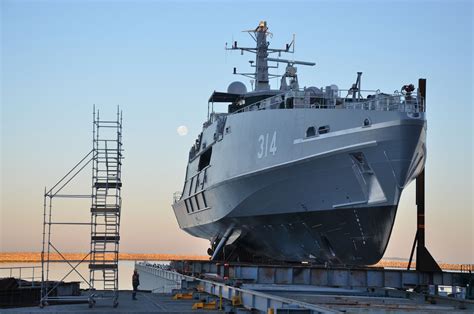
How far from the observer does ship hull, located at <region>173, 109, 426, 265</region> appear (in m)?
24.9

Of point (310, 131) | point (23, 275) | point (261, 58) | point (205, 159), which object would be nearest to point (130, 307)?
point (310, 131)

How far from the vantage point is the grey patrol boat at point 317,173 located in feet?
82.0

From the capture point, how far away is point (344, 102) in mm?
27875

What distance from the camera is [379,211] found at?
992 inches

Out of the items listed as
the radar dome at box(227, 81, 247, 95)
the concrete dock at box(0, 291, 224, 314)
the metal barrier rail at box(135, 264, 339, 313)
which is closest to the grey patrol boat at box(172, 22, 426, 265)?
the metal barrier rail at box(135, 264, 339, 313)

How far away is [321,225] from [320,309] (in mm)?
14884

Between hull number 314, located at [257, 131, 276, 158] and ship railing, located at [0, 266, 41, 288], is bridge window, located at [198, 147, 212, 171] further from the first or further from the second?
ship railing, located at [0, 266, 41, 288]

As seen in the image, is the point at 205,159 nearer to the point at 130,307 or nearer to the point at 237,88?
the point at 237,88

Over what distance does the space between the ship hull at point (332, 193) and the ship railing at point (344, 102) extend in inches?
44.0

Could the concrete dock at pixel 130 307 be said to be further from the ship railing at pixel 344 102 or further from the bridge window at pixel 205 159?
the bridge window at pixel 205 159

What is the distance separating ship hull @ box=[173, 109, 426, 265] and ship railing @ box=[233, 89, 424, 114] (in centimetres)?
112

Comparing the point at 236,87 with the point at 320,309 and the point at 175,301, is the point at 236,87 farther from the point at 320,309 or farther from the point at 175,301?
the point at 320,309

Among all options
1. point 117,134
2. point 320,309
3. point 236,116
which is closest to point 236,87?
point 236,116

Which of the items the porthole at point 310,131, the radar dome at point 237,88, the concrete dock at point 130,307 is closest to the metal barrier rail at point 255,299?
the concrete dock at point 130,307
